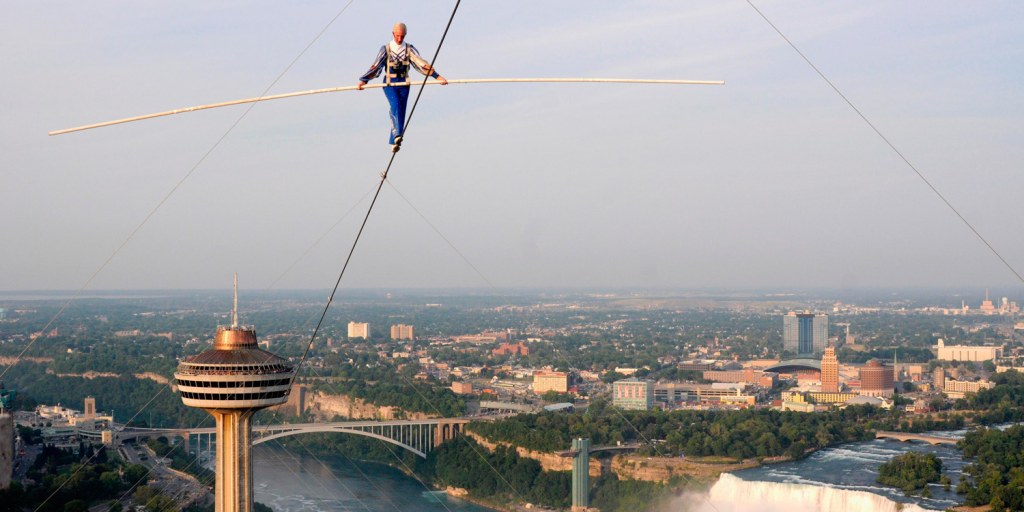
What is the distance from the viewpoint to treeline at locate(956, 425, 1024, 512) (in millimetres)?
49062

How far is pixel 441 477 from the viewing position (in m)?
66.1

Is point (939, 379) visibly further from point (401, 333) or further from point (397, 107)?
point (397, 107)

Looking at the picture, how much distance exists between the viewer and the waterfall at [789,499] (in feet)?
167

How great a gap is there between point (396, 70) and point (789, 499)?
43.6m

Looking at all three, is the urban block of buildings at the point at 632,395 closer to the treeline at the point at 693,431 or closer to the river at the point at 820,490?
the treeline at the point at 693,431

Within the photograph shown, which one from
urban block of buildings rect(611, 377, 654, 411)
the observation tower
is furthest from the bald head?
urban block of buildings rect(611, 377, 654, 411)

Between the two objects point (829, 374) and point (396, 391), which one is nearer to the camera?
point (396, 391)

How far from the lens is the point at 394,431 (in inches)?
2948

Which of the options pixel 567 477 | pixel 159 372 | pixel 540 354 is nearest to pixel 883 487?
pixel 567 477

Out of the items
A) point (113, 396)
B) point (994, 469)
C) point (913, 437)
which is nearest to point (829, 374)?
point (913, 437)

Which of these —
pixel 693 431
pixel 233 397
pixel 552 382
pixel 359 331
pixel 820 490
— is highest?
pixel 233 397

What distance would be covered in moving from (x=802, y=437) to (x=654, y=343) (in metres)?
74.3

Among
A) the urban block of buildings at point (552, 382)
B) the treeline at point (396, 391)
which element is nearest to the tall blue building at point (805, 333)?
A: the urban block of buildings at point (552, 382)

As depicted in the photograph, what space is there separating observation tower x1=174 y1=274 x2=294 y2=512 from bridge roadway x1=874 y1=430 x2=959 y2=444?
46811 millimetres
